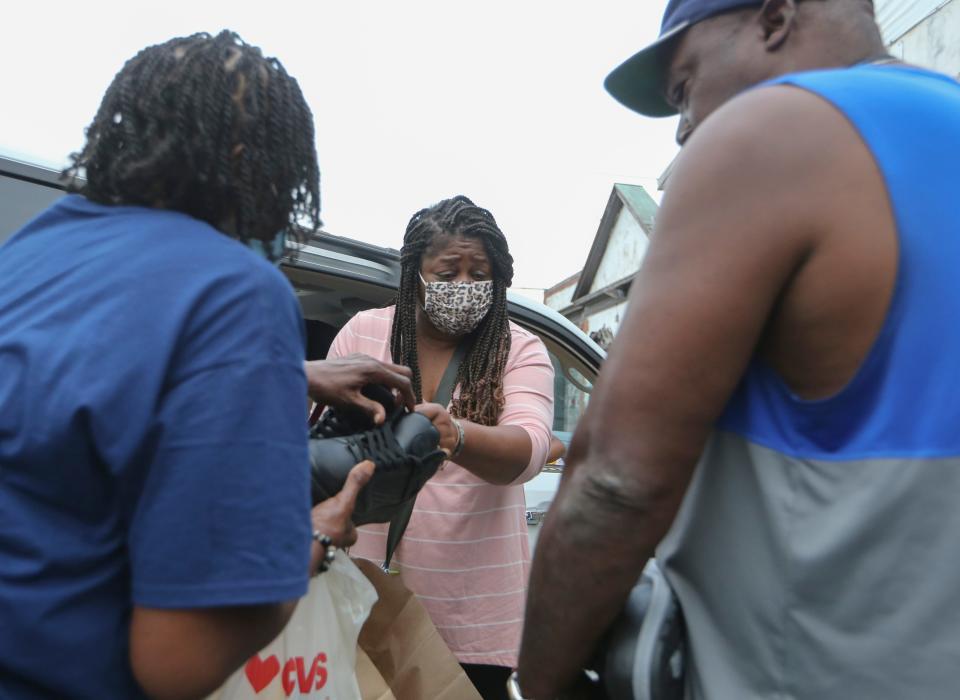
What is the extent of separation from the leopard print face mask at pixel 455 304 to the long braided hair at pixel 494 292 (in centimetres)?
6

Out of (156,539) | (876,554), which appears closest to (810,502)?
(876,554)

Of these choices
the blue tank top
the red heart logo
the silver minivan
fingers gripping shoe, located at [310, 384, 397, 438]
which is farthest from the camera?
the silver minivan

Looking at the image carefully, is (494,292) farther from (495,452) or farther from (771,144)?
(771,144)

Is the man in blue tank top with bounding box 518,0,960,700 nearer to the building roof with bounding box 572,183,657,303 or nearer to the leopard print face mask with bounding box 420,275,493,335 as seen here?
the leopard print face mask with bounding box 420,275,493,335

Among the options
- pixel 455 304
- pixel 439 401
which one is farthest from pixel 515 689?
pixel 455 304

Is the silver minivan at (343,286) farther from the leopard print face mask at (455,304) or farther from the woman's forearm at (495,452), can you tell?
the woman's forearm at (495,452)

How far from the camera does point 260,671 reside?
4.70ft

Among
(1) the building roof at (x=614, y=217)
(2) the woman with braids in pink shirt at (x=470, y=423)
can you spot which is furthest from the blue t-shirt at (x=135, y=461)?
(1) the building roof at (x=614, y=217)

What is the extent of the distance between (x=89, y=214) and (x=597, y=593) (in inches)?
32.0

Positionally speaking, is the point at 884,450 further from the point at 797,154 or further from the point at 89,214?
the point at 89,214

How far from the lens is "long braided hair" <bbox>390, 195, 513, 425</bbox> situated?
7.91 feet

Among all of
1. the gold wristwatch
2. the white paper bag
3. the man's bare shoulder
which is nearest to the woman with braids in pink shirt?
the white paper bag

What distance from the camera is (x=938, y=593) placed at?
0.89 m

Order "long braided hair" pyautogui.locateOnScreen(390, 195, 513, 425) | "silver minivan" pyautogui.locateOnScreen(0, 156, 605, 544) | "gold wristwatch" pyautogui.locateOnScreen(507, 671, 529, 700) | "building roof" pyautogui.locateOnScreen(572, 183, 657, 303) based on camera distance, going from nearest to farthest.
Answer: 1. "gold wristwatch" pyautogui.locateOnScreen(507, 671, 529, 700)
2. "silver minivan" pyautogui.locateOnScreen(0, 156, 605, 544)
3. "long braided hair" pyautogui.locateOnScreen(390, 195, 513, 425)
4. "building roof" pyautogui.locateOnScreen(572, 183, 657, 303)
